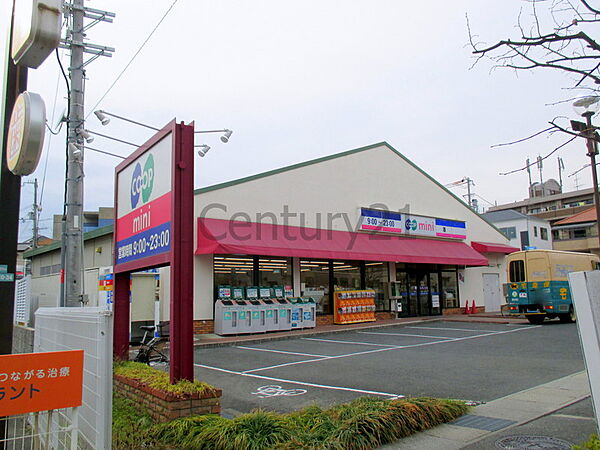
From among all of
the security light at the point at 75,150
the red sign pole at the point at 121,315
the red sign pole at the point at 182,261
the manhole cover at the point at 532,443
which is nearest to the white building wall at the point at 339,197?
the security light at the point at 75,150

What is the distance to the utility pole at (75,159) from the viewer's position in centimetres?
1209

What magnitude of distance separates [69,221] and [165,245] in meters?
7.05

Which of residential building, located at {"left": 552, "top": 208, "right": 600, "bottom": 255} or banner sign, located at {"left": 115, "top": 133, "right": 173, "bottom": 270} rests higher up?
residential building, located at {"left": 552, "top": 208, "right": 600, "bottom": 255}

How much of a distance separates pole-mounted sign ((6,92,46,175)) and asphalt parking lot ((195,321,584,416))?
4.39 metres

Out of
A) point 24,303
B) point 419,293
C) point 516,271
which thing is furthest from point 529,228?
point 24,303

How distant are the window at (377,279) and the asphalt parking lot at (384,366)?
232 inches

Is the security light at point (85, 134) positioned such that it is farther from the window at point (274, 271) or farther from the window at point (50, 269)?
the window at point (50, 269)

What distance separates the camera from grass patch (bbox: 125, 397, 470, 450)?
5000 millimetres

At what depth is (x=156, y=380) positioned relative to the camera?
6.16 m

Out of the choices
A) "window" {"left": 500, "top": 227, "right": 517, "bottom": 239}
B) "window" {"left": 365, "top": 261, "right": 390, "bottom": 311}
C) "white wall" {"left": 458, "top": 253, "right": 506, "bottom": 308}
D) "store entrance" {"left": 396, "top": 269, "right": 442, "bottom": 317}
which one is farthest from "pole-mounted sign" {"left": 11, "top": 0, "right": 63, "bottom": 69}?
"window" {"left": 500, "top": 227, "right": 517, "bottom": 239}

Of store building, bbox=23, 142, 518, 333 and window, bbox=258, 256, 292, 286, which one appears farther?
window, bbox=258, 256, 292, 286

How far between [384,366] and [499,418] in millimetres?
4980

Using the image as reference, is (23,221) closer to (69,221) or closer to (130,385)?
(69,221)
